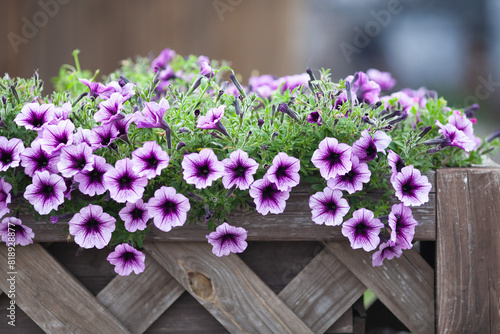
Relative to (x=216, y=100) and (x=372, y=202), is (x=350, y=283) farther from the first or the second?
(x=216, y=100)

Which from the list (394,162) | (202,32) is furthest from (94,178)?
(202,32)

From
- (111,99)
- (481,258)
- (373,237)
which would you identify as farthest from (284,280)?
(111,99)

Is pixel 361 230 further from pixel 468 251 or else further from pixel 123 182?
pixel 123 182

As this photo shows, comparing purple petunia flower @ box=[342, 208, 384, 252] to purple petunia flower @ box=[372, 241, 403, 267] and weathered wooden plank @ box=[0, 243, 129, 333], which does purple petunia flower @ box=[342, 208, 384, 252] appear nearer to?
→ purple petunia flower @ box=[372, 241, 403, 267]

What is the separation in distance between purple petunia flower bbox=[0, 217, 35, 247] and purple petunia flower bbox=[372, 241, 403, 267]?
759 mm

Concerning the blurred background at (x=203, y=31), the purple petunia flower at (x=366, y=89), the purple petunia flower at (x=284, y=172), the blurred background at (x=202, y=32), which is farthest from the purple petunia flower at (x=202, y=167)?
the blurred background at (x=202, y=32)

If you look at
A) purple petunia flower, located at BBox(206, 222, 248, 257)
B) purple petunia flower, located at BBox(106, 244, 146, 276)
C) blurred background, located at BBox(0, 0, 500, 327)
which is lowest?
purple petunia flower, located at BBox(106, 244, 146, 276)

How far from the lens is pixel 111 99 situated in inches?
43.1

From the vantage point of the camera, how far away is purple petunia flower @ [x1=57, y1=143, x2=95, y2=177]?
1.04 m

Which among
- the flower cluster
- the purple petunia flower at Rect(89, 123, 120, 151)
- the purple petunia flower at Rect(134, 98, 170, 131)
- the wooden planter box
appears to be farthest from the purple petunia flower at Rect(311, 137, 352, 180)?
the purple petunia flower at Rect(89, 123, 120, 151)

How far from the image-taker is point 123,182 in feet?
3.46

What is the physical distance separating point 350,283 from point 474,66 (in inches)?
262

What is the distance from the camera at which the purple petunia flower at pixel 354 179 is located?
1.07 metres

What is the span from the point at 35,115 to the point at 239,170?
1.52ft
